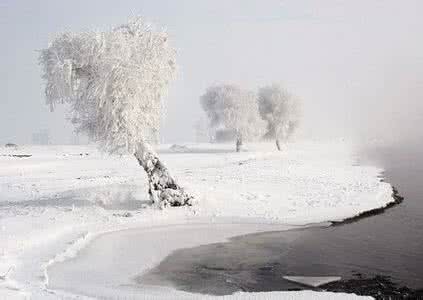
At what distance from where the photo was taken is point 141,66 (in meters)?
26.7

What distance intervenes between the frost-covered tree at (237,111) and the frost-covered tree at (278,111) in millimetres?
4435

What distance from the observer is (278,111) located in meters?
95.1

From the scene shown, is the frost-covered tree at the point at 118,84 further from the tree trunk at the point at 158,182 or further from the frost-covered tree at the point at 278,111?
the frost-covered tree at the point at 278,111

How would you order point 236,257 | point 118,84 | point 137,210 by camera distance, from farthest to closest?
point 137,210 < point 118,84 < point 236,257

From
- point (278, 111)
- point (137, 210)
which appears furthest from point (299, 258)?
point (278, 111)

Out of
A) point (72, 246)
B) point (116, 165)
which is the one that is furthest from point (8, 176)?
point (72, 246)

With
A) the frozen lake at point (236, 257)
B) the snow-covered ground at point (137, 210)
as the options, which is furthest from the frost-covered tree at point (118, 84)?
the frozen lake at point (236, 257)

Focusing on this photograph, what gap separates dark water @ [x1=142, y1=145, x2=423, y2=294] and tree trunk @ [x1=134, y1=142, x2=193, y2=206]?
6289mm

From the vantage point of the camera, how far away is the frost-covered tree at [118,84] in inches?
1033

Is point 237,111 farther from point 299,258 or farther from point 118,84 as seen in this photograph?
point 299,258

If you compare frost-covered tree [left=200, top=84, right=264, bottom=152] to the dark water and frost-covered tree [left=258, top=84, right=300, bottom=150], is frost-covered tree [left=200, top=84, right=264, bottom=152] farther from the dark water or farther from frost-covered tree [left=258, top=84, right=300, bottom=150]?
the dark water

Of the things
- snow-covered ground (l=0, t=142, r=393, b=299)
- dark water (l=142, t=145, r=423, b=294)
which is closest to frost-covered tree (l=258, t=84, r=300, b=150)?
snow-covered ground (l=0, t=142, r=393, b=299)

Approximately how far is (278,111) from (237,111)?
10.1m

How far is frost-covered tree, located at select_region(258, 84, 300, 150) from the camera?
311 feet
